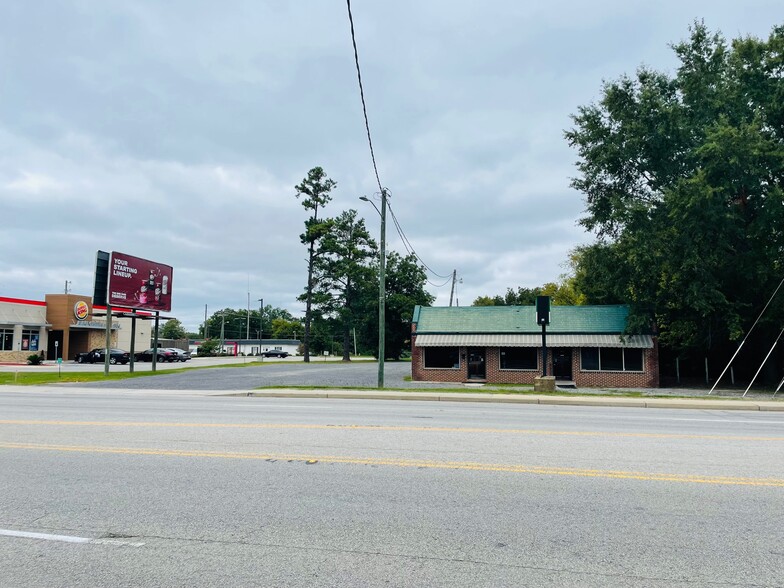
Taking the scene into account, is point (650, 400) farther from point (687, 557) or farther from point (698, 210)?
point (687, 557)

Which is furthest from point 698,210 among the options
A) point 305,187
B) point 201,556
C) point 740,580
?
point 305,187

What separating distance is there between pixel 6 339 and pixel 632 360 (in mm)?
54363

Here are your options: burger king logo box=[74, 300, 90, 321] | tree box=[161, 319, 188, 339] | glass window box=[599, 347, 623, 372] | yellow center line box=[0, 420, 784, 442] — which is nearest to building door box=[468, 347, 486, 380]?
glass window box=[599, 347, 623, 372]

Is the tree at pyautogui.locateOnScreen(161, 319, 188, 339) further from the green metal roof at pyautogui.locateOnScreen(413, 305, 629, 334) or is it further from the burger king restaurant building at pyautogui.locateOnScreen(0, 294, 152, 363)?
the green metal roof at pyautogui.locateOnScreen(413, 305, 629, 334)

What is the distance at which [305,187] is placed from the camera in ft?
223

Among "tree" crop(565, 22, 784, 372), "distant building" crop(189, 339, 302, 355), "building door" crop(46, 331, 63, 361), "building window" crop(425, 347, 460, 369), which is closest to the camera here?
"tree" crop(565, 22, 784, 372)

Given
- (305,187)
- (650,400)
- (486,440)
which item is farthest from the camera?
(305,187)

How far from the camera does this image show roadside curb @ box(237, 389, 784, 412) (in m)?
17.8

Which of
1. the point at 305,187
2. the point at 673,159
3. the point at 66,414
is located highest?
the point at 305,187

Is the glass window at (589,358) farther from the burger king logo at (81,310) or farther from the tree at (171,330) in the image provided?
the tree at (171,330)

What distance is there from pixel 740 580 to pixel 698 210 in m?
27.4

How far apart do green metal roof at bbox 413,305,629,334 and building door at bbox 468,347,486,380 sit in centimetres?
115

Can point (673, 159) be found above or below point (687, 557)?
above

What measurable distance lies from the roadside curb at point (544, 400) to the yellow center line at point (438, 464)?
11.4 meters
